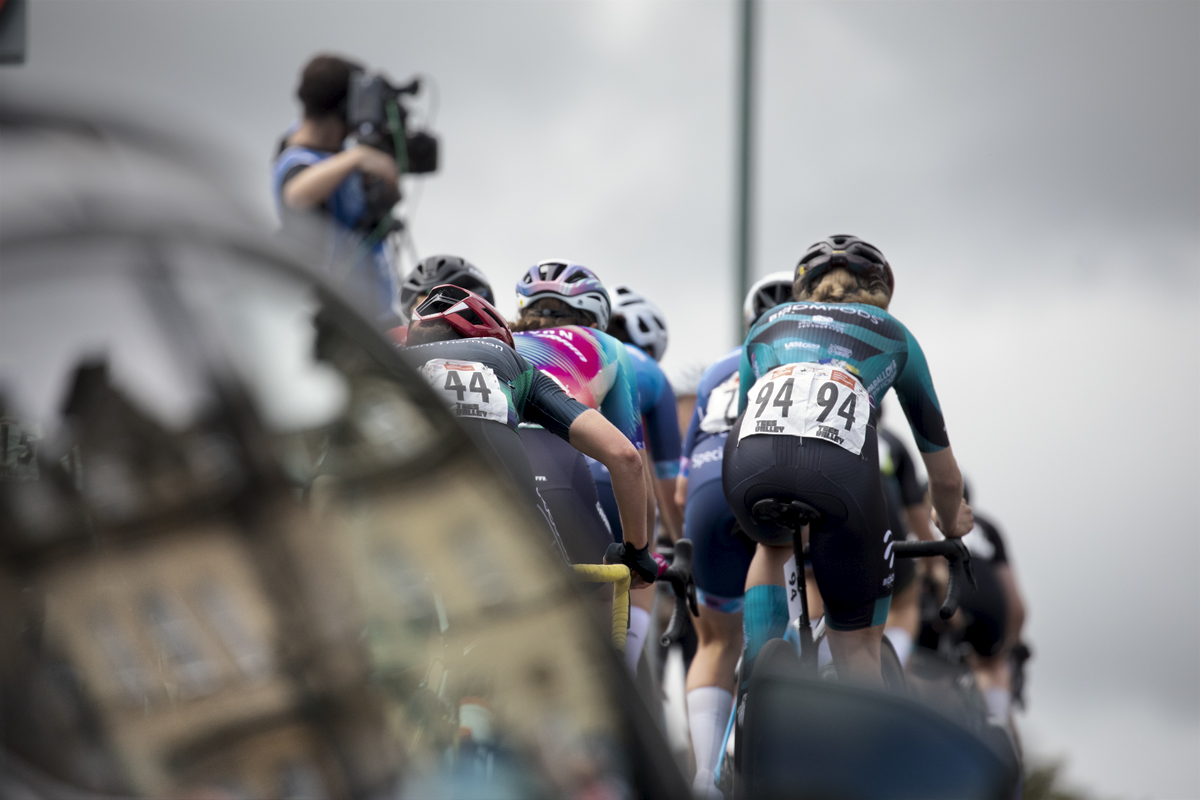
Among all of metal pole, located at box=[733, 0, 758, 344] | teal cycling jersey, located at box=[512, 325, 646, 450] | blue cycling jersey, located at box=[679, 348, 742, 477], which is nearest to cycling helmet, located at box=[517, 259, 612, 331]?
teal cycling jersey, located at box=[512, 325, 646, 450]

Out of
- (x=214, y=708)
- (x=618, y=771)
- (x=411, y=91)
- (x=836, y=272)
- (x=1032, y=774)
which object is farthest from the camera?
(x=1032, y=774)

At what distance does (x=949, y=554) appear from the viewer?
14.9 ft

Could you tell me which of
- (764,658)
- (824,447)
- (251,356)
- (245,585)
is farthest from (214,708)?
(824,447)

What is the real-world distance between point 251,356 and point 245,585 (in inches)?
8.9

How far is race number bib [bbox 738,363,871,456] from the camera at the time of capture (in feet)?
14.3

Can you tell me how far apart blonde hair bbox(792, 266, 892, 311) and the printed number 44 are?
159 centimetres

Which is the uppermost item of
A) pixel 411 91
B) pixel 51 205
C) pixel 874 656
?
pixel 411 91

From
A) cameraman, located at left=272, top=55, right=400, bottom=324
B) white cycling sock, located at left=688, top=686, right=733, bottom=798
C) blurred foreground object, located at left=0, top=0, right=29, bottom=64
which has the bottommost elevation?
white cycling sock, located at left=688, top=686, right=733, bottom=798

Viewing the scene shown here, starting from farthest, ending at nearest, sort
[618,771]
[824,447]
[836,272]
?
[836,272] → [824,447] → [618,771]

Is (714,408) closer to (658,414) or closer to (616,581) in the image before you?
(658,414)

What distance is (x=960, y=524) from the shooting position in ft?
15.5

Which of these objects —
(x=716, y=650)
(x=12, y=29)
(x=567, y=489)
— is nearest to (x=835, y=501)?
(x=567, y=489)

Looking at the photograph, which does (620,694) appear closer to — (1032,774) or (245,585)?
(245,585)

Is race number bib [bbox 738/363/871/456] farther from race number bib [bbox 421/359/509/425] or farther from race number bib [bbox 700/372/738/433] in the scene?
race number bib [bbox 700/372/738/433]
